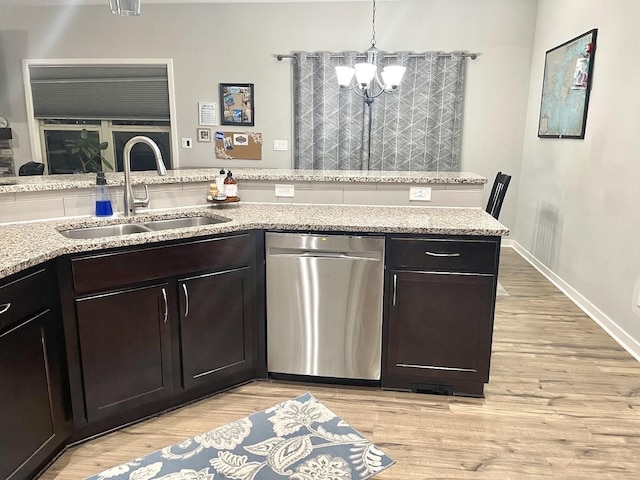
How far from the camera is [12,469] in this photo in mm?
1719

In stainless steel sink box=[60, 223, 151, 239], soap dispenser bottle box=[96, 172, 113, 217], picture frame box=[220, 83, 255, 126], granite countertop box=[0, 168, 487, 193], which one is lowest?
stainless steel sink box=[60, 223, 151, 239]

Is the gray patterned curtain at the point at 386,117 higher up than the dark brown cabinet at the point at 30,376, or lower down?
higher up

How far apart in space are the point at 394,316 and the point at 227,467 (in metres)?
Answer: 1.04

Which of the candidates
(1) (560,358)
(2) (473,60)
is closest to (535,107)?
(2) (473,60)

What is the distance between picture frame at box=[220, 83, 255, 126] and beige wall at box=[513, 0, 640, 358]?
3.14 m

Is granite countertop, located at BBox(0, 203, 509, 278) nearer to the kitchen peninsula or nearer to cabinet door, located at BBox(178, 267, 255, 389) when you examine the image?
the kitchen peninsula

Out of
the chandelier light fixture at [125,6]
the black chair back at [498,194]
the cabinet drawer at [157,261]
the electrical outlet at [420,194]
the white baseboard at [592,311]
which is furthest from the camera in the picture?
the black chair back at [498,194]

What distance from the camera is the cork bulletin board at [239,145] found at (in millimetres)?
5656

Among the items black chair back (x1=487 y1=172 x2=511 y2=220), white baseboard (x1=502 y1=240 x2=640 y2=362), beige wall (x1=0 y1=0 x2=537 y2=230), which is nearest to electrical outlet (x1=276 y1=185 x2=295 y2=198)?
black chair back (x1=487 y1=172 x2=511 y2=220)

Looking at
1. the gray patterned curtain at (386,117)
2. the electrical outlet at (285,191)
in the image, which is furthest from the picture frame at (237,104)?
the electrical outlet at (285,191)

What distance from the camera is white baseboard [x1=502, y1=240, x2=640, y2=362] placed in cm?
305

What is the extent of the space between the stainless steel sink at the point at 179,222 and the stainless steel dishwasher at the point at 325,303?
1.37 feet

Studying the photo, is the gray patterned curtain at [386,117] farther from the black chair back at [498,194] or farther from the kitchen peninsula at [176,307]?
the kitchen peninsula at [176,307]

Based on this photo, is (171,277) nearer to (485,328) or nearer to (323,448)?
(323,448)
